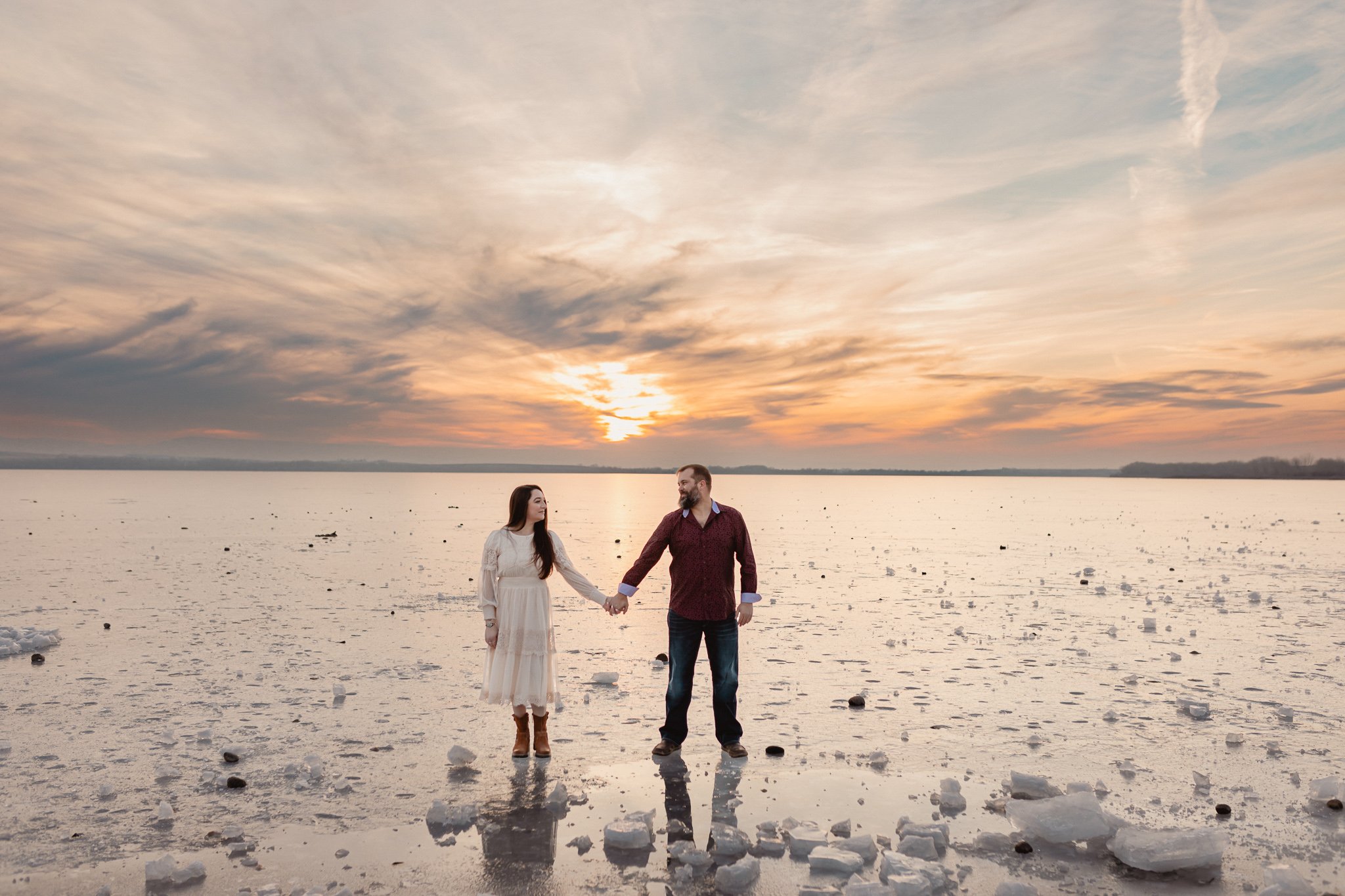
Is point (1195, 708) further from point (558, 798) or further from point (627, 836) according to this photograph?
point (558, 798)

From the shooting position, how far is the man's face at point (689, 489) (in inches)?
342

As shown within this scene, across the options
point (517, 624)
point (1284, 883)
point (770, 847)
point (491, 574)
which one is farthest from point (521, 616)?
point (1284, 883)

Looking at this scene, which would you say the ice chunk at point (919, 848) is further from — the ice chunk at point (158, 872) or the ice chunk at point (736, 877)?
the ice chunk at point (158, 872)

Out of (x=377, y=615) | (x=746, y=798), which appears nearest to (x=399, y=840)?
(x=746, y=798)

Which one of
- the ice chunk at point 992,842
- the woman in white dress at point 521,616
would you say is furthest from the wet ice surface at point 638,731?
the woman in white dress at point 521,616

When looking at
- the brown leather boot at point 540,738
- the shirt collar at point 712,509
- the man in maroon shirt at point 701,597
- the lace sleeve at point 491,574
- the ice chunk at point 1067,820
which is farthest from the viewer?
the shirt collar at point 712,509

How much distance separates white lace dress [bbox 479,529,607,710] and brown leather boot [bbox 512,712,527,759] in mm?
160

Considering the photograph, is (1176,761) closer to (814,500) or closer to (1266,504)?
(814,500)

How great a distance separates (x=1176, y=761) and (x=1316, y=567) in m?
23.6

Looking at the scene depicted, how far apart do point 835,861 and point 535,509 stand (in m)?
4.36

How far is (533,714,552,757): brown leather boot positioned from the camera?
8273 mm

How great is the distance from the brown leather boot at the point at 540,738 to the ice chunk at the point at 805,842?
2968 mm

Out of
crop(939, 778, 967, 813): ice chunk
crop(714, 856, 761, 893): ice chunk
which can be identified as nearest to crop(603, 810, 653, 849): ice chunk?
crop(714, 856, 761, 893): ice chunk

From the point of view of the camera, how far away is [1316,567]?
26.2 metres
